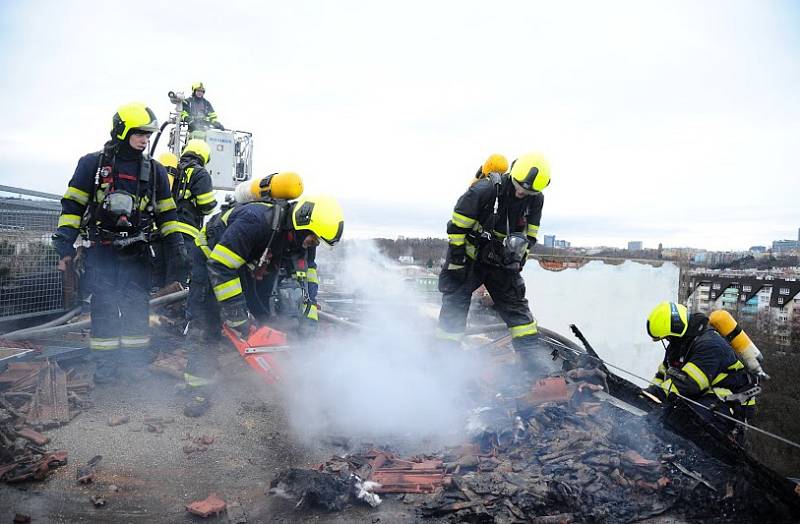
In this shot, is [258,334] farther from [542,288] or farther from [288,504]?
[542,288]

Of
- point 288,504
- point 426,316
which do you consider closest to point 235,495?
point 288,504

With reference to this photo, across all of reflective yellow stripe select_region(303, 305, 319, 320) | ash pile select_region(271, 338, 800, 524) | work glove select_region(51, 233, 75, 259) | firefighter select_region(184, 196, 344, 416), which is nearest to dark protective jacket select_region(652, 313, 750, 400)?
ash pile select_region(271, 338, 800, 524)

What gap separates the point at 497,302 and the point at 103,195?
12.7 ft

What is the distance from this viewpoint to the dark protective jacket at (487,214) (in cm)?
518

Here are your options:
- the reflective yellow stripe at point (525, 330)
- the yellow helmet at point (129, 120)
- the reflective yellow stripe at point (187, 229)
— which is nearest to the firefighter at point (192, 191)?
the reflective yellow stripe at point (187, 229)

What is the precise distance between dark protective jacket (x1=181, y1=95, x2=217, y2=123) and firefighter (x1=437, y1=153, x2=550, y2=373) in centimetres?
695

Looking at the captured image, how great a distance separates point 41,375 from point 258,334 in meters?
1.83

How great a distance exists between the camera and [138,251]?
477 cm

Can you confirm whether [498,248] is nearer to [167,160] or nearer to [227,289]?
[227,289]

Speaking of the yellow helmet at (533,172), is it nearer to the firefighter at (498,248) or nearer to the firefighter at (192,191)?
the firefighter at (498,248)

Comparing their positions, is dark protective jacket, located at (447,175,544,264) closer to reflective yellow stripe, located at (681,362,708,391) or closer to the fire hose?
reflective yellow stripe, located at (681,362,708,391)

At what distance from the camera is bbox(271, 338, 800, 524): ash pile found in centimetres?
301

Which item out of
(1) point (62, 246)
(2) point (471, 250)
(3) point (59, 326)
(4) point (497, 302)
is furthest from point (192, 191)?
(4) point (497, 302)

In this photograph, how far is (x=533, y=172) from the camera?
4.95 m
